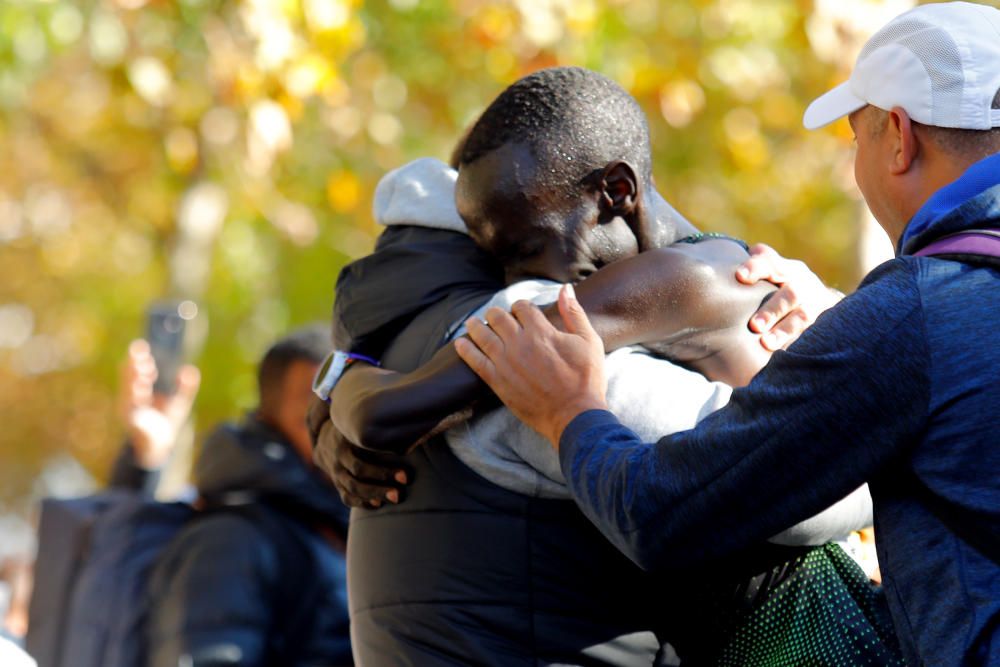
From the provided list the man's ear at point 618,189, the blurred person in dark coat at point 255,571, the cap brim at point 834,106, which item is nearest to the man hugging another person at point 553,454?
the man's ear at point 618,189

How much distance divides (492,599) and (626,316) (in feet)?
1.65

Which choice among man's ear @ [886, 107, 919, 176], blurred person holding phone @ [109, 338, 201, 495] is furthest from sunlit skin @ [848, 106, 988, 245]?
blurred person holding phone @ [109, 338, 201, 495]

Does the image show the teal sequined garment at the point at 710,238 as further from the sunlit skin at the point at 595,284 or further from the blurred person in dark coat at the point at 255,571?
the blurred person in dark coat at the point at 255,571

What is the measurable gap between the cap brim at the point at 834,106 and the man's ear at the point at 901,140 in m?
0.09

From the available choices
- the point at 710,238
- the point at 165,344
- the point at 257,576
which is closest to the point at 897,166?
the point at 710,238

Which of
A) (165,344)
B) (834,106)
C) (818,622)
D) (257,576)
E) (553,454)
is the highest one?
(834,106)

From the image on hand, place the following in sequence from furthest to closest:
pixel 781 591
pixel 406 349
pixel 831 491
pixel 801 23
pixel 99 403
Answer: pixel 99 403 < pixel 801 23 < pixel 406 349 < pixel 781 591 < pixel 831 491

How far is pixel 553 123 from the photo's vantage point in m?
2.33

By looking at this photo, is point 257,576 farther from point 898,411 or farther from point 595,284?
point 898,411

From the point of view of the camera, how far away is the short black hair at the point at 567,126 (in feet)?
7.63

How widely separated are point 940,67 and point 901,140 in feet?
0.39

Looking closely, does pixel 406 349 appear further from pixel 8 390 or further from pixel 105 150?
pixel 8 390

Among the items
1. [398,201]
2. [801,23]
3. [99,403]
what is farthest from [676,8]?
[99,403]

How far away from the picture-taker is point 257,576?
4.20m
